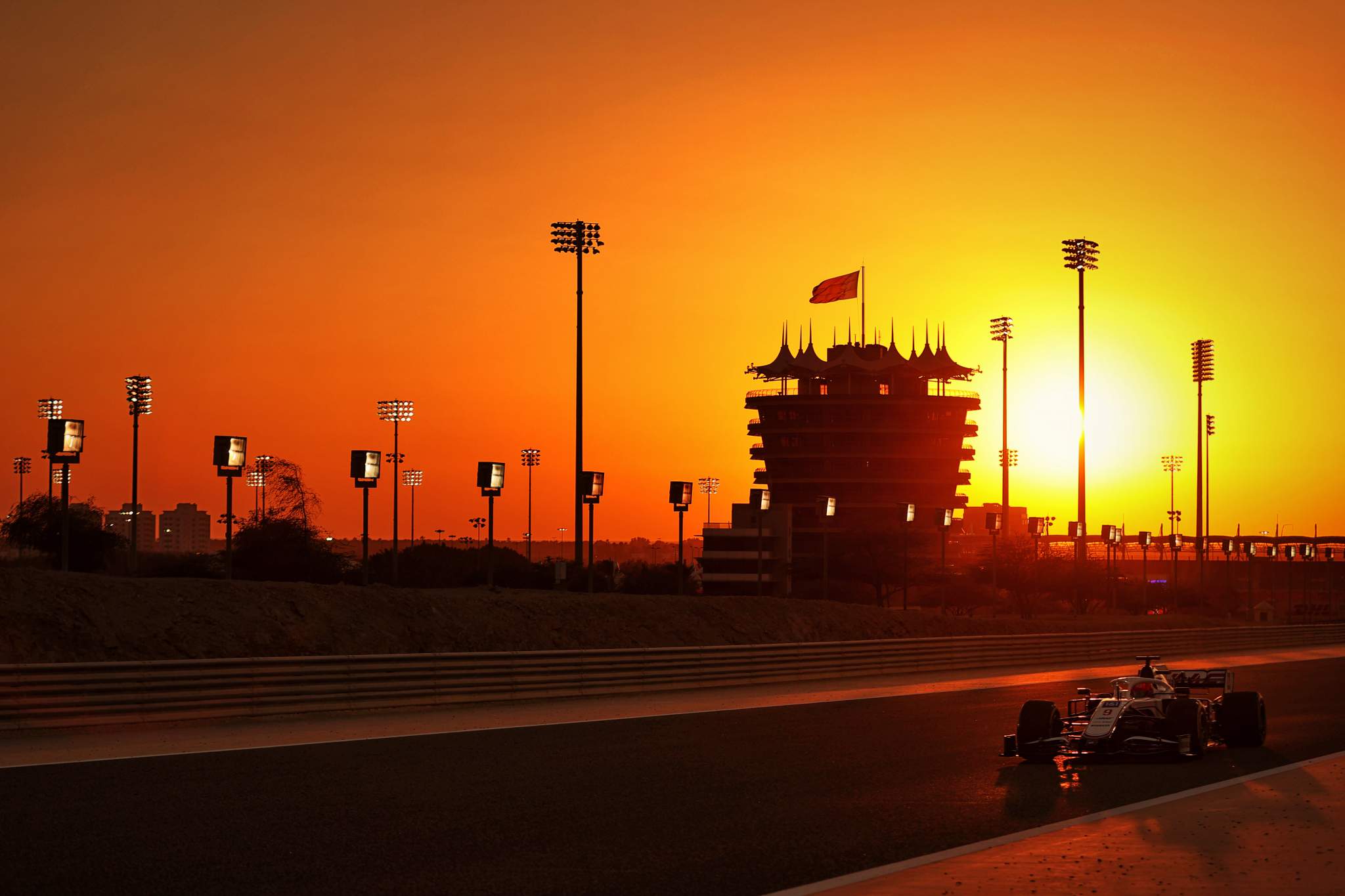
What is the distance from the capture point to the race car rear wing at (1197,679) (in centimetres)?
1636

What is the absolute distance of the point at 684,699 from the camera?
912 inches

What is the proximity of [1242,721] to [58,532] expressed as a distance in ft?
274

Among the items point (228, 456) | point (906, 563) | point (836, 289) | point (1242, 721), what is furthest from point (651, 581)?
point (1242, 721)

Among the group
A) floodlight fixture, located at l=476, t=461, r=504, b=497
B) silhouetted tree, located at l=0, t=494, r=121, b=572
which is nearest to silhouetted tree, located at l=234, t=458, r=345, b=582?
silhouetted tree, located at l=0, t=494, r=121, b=572

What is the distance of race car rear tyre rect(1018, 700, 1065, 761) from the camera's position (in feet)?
49.5

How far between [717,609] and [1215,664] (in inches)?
509

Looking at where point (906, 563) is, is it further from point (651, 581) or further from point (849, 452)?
point (849, 452)

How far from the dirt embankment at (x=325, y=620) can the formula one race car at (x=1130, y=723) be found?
40.2 feet

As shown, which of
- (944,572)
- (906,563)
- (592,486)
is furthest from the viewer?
(906,563)

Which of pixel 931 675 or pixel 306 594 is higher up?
pixel 306 594

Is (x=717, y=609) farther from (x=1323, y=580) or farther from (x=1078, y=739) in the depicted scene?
(x=1323, y=580)

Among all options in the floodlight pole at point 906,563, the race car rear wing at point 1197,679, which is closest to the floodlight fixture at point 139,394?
the floodlight pole at point 906,563

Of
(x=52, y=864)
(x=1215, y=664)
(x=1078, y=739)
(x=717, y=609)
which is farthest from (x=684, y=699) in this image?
(x=1215, y=664)

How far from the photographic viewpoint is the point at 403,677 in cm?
2030
